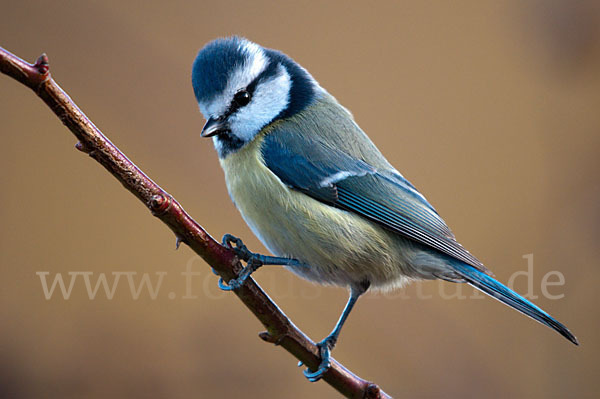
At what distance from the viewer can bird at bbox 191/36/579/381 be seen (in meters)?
1.20

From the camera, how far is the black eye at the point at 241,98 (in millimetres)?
1255

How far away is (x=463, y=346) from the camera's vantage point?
163 cm

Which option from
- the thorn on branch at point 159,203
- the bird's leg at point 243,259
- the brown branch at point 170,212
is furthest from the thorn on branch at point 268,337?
the thorn on branch at point 159,203

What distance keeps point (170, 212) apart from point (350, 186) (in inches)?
20.6

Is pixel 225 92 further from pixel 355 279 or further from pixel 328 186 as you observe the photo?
pixel 355 279

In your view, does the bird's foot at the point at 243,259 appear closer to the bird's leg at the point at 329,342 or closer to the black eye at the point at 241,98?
the bird's leg at the point at 329,342

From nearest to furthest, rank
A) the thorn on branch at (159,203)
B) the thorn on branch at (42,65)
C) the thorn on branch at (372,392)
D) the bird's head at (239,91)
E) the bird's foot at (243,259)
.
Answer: the thorn on branch at (42,65) → the thorn on branch at (159,203) → the bird's foot at (243,259) → the thorn on branch at (372,392) → the bird's head at (239,91)

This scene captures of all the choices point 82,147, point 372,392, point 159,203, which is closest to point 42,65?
point 82,147

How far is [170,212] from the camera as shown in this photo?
866 mm

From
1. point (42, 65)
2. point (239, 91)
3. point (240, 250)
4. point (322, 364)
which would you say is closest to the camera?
point (42, 65)

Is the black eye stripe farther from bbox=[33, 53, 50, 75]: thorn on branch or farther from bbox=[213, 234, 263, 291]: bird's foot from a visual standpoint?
bbox=[33, 53, 50, 75]: thorn on branch

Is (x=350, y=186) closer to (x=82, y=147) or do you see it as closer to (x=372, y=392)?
(x=372, y=392)

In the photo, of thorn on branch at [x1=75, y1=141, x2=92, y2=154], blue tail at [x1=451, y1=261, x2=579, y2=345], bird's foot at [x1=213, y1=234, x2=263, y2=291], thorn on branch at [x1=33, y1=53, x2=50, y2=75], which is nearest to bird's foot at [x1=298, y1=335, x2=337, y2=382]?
bird's foot at [x1=213, y1=234, x2=263, y2=291]

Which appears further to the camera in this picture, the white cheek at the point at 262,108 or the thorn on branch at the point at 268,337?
the white cheek at the point at 262,108
